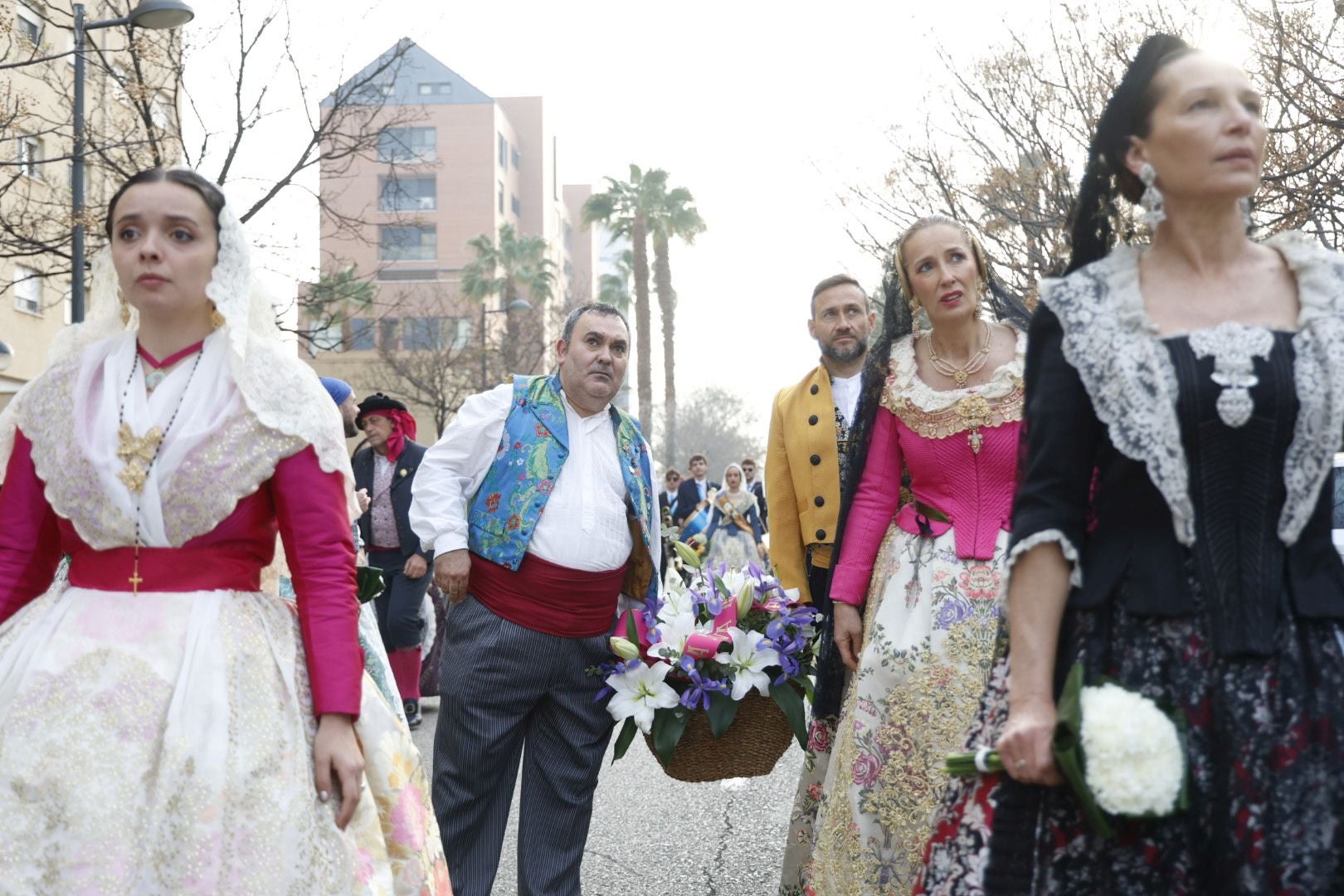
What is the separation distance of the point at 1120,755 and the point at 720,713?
105 inches

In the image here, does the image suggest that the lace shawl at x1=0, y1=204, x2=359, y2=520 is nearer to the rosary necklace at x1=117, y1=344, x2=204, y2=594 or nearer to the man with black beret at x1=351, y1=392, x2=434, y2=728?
the rosary necklace at x1=117, y1=344, x2=204, y2=594

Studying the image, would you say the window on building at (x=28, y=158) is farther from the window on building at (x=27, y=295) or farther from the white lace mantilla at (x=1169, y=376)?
the window on building at (x=27, y=295)

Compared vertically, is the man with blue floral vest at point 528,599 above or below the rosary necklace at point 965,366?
below

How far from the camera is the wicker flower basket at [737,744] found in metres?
4.87

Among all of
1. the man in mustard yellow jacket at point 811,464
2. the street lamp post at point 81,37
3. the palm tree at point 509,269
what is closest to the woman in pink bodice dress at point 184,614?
the man in mustard yellow jacket at point 811,464

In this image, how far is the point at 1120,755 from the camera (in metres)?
2.20

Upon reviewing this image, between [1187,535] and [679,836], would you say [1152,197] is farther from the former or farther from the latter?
[679,836]

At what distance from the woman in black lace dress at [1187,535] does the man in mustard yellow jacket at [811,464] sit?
2705 millimetres

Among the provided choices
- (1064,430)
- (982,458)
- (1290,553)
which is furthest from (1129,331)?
(982,458)

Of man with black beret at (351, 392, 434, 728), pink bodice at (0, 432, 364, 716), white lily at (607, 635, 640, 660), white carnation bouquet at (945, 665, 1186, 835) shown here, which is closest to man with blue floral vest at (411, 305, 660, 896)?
white lily at (607, 635, 640, 660)

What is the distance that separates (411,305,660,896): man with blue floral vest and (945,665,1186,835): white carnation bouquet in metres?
2.79

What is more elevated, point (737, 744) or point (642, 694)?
point (642, 694)

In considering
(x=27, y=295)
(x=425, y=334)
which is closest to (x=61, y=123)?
(x=27, y=295)

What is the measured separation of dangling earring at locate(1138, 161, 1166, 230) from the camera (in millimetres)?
2555
